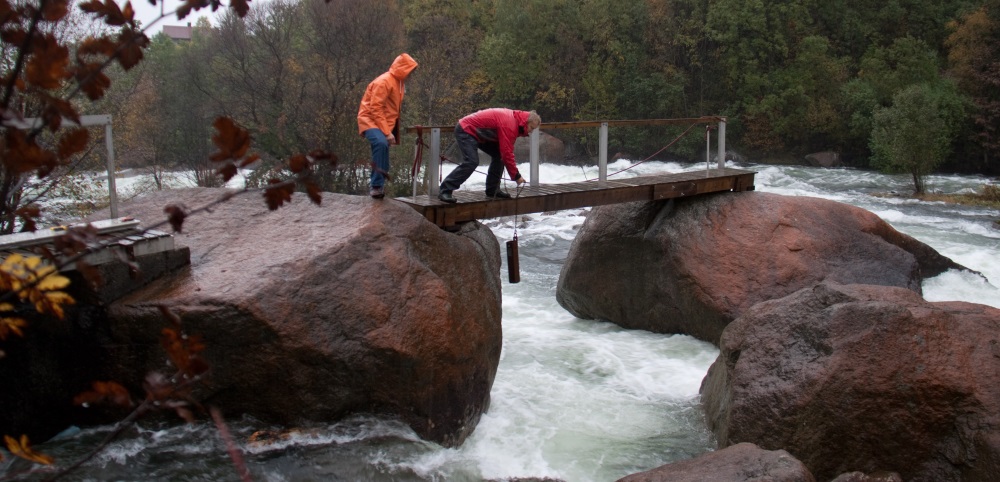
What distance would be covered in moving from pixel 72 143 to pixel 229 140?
33cm

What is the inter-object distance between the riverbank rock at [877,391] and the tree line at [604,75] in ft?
42.4

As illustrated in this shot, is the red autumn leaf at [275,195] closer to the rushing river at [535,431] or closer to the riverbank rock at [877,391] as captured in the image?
the rushing river at [535,431]

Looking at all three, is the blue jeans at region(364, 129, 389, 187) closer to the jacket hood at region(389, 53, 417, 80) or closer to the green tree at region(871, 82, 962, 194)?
the jacket hood at region(389, 53, 417, 80)

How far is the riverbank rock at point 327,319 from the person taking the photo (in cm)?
584

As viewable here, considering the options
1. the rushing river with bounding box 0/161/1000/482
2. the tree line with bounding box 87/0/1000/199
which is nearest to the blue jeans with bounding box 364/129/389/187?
the rushing river with bounding box 0/161/1000/482

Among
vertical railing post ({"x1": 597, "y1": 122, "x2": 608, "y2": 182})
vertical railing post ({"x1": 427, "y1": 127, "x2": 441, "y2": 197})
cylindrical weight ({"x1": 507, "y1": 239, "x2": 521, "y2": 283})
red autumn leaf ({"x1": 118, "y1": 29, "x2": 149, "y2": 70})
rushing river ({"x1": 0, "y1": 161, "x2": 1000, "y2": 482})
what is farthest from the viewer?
vertical railing post ({"x1": 597, "y1": 122, "x2": 608, "y2": 182})

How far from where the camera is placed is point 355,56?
71.4 ft

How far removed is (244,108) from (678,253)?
601 inches

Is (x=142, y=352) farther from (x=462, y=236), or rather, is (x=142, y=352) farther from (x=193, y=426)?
(x=462, y=236)

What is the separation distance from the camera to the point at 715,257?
973cm

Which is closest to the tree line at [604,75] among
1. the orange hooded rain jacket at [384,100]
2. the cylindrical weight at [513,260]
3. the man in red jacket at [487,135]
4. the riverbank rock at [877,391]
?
the cylindrical weight at [513,260]

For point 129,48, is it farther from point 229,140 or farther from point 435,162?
point 435,162

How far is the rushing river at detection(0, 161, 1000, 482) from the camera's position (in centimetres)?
576

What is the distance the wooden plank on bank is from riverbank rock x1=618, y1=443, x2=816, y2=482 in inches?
127
